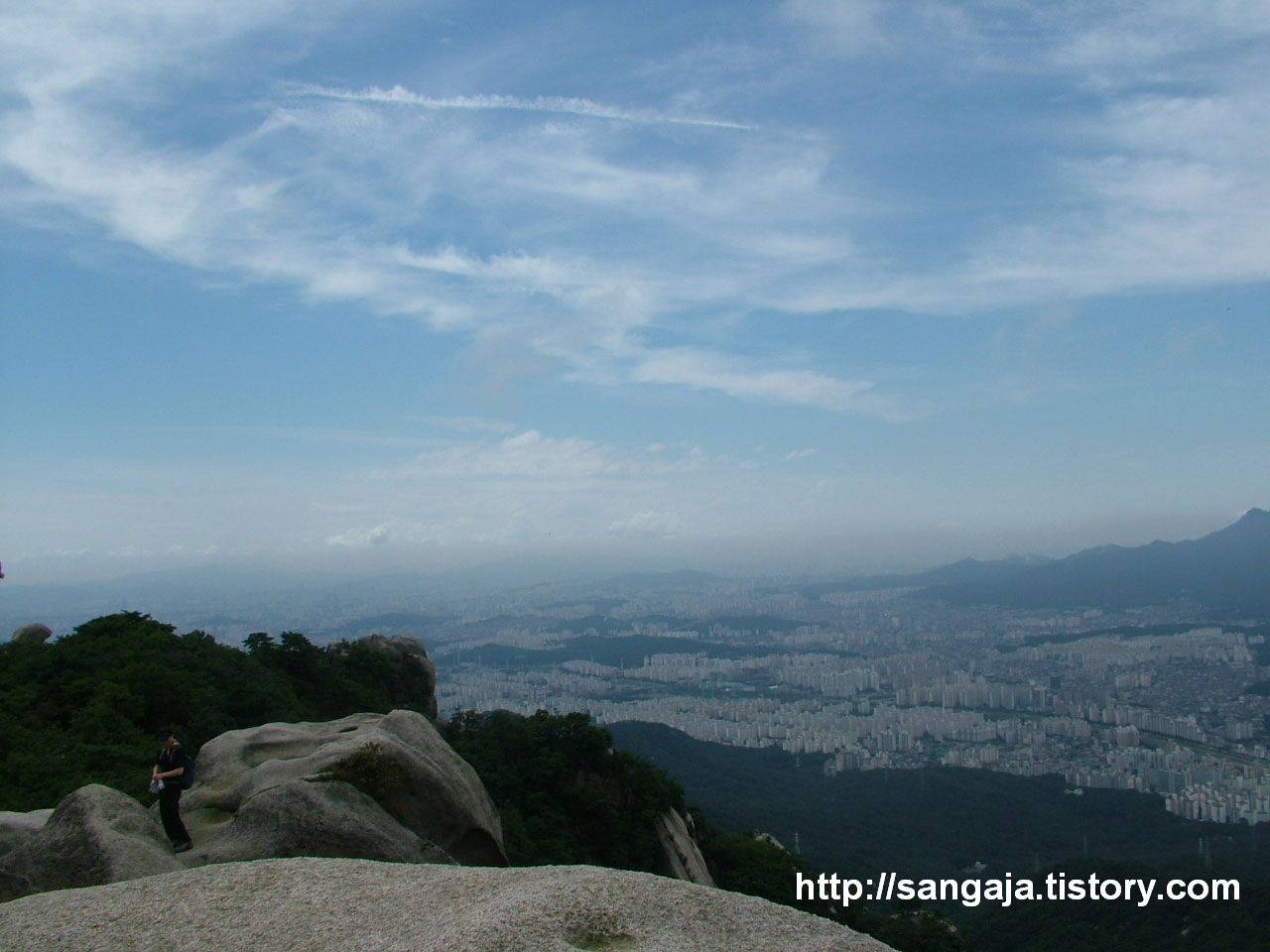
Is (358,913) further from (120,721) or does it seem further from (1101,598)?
(1101,598)

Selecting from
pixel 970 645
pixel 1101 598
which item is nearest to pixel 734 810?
pixel 970 645

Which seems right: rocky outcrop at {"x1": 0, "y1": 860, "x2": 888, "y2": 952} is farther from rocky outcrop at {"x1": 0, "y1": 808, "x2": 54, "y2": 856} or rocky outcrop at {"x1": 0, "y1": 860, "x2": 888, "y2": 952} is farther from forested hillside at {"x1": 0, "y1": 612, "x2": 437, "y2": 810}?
forested hillside at {"x1": 0, "y1": 612, "x2": 437, "y2": 810}

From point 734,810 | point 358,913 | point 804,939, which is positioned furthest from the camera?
point 734,810

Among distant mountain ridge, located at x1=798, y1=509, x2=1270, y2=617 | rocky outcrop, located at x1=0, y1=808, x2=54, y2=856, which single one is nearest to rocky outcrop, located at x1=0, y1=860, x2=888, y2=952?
rocky outcrop, located at x1=0, y1=808, x2=54, y2=856

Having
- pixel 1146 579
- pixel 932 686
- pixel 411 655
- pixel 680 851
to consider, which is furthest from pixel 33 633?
pixel 1146 579

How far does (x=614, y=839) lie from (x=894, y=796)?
89.5 ft

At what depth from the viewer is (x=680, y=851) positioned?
63.0 feet

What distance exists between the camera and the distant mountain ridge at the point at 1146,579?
116 meters

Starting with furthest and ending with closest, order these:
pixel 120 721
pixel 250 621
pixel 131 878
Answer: pixel 250 621 → pixel 120 721 → pixel 131 878

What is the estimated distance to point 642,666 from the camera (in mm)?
80625

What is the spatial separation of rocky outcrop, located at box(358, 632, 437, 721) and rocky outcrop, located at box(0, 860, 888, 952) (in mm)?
20756

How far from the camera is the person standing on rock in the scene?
859 cm

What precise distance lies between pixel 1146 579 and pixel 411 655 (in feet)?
438

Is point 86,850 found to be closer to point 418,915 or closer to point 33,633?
point 418,915
